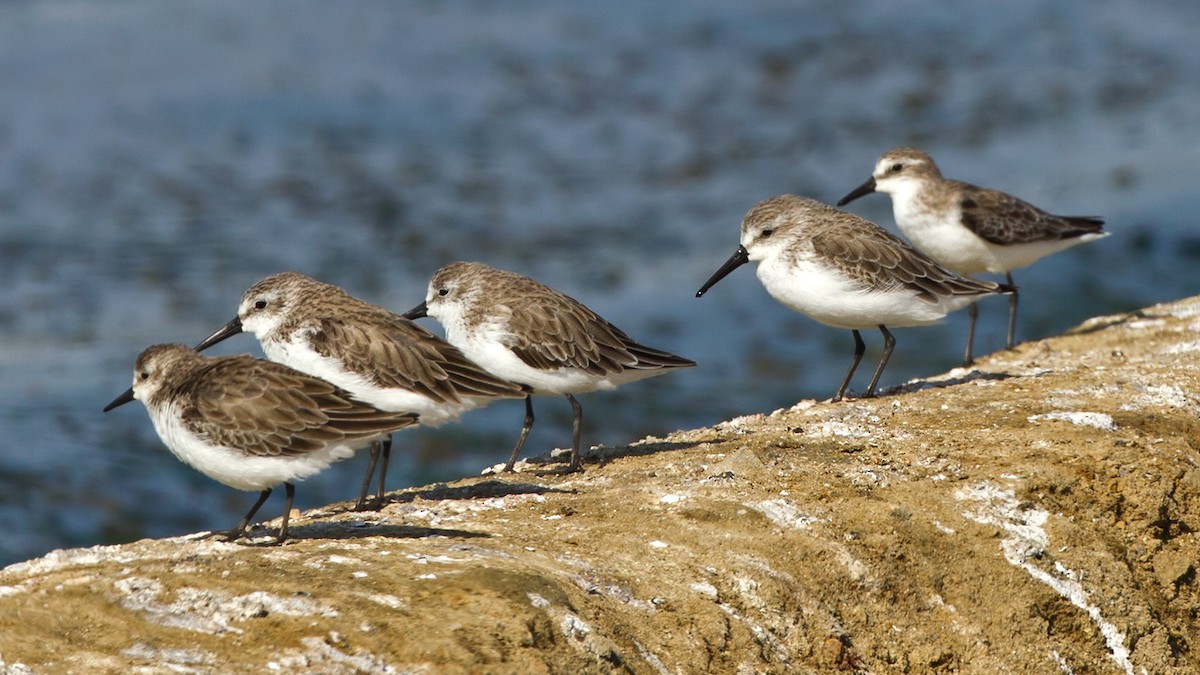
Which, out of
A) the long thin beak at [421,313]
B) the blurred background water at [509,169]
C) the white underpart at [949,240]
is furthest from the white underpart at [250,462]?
the white underpart at [949,240]

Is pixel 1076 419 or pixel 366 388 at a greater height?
pixel 366 388

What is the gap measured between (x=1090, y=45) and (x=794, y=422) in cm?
2200

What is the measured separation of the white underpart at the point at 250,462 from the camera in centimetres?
676

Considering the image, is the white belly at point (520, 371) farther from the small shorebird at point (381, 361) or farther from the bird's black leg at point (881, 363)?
the bird's black leg at point (881, 363)

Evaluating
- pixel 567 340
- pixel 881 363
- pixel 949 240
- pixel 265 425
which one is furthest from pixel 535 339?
pixel 949 240

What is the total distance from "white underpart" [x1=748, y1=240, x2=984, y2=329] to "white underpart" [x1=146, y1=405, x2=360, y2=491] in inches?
145

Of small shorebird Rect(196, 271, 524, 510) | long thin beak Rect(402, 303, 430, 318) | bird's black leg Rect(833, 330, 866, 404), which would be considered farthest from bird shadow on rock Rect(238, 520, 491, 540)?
bird's black leg Rect(833, 330, 866, 404)

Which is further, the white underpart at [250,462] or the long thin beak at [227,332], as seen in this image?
the long thin beak at [227,332]

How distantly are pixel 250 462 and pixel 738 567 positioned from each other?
222 cm

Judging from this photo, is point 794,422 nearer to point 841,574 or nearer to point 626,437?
point 841,574

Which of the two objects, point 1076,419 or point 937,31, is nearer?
point 1076,419

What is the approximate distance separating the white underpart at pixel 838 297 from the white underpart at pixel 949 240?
2.20m

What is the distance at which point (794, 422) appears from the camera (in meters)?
8.73

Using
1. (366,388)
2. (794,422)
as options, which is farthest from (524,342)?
(794,422)
